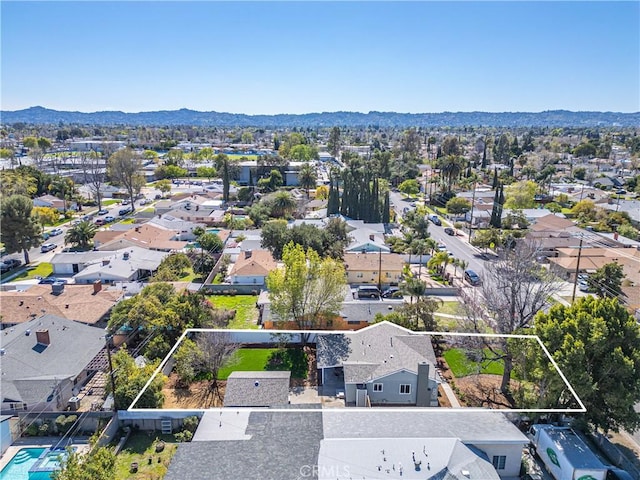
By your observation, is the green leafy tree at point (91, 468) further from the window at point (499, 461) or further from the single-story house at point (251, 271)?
the single-story house at point (251, 271)

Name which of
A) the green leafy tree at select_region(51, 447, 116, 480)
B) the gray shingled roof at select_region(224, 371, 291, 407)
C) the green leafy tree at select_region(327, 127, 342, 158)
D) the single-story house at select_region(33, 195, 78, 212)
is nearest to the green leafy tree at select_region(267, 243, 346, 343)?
the gray shingled roof at select_region(224, 371, 291, 407)

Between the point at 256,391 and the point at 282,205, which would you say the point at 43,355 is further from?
the point at 282,205

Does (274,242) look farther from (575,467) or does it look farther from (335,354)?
(575,467)

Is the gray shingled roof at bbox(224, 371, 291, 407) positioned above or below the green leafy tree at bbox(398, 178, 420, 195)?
below

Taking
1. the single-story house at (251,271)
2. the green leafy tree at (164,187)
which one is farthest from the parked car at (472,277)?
the green leafy tree at (164,187)

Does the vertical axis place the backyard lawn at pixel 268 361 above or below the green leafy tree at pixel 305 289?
below

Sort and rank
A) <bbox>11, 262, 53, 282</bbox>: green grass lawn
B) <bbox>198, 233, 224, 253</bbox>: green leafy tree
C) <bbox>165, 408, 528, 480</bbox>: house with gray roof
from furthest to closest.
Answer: <bbox>198, 233, 224, 253</bbox>: green leafy tree < <bbox>11, 262, 53, 282</bbox>: green grass lawn < <bbox>165, 408, 528, 480</bbox>: house with gray roof

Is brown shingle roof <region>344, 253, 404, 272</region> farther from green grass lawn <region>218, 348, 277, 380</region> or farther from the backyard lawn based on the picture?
green grass lawn <region>218, 348, 277, 380</region>

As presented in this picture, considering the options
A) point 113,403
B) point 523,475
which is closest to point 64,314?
point 113,403
